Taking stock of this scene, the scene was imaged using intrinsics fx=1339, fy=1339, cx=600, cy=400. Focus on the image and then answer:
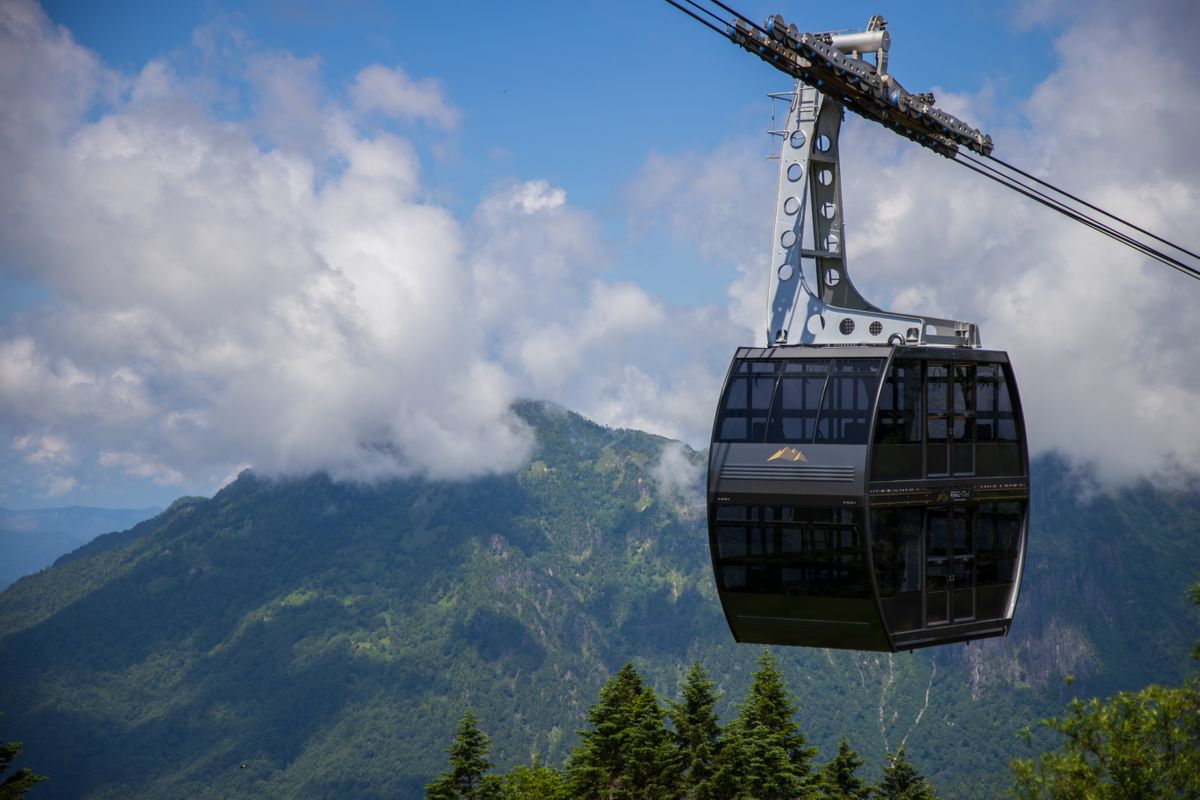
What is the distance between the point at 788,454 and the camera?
22062 mm

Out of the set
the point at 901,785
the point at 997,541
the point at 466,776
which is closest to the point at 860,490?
Result: the point at 997,541

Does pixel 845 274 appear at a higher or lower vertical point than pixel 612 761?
higher

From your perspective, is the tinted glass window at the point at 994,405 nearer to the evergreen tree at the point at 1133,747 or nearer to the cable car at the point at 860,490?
the cable car at the point at 860,490

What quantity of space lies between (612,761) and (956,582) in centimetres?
4071

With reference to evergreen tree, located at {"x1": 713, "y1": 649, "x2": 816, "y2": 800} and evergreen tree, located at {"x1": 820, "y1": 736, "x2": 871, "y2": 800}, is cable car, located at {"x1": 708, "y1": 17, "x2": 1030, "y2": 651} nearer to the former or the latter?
evergreen tree, located at {"x1": 713, "y1": 649, "x2": 816, "y2": 800}

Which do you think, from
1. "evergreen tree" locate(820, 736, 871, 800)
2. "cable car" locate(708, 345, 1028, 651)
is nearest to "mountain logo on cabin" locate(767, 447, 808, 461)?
"cable car" locate(708, 345, 1028, 651)

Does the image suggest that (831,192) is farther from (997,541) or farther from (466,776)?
(466,776)

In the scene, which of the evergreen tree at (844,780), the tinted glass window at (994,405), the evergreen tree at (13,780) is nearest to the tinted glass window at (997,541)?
the tinted glass window at (994,405)

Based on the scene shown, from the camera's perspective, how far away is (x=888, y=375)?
21766 millimetres

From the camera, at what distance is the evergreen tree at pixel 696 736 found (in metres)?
60.4

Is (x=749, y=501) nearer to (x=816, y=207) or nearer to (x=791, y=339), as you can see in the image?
(x=791, y=339)

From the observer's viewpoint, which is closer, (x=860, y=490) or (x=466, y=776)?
(x=860, y=490)

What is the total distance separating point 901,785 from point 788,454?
1938 inches

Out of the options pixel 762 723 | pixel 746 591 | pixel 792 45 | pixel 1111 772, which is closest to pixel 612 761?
pixel 762 723
